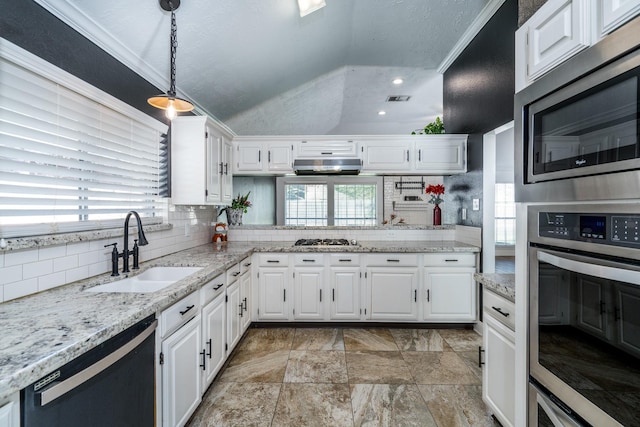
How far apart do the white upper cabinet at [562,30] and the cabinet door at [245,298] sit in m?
2.60

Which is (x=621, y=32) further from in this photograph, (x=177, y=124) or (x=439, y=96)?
(x=439, y=96)

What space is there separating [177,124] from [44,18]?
123cm

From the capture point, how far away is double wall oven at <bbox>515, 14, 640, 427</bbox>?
0.85 meters

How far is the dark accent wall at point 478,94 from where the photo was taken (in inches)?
105

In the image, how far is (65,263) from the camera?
5.48ft

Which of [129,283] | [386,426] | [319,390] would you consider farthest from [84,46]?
[386,426]

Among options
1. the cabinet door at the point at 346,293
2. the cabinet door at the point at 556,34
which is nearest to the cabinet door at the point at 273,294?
the cabinet door at the point at 346,293

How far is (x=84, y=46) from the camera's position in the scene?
5.96 feet

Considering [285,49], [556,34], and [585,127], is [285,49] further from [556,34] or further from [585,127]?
[585,127]

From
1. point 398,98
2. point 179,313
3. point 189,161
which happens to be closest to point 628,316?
A: point 179,313

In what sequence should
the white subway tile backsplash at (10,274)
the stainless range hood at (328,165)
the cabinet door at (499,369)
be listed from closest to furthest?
the white subway tile backsplash at (10,274) → the cabinet door at (499,369) → the stainless range hood at (328,165)

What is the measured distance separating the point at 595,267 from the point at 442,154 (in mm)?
2884

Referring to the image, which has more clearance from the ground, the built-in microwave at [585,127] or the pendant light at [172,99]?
the pendant light at [172,99]

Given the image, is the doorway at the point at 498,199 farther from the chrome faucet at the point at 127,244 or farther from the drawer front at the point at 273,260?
the chrome faucet at the point at 127,244
